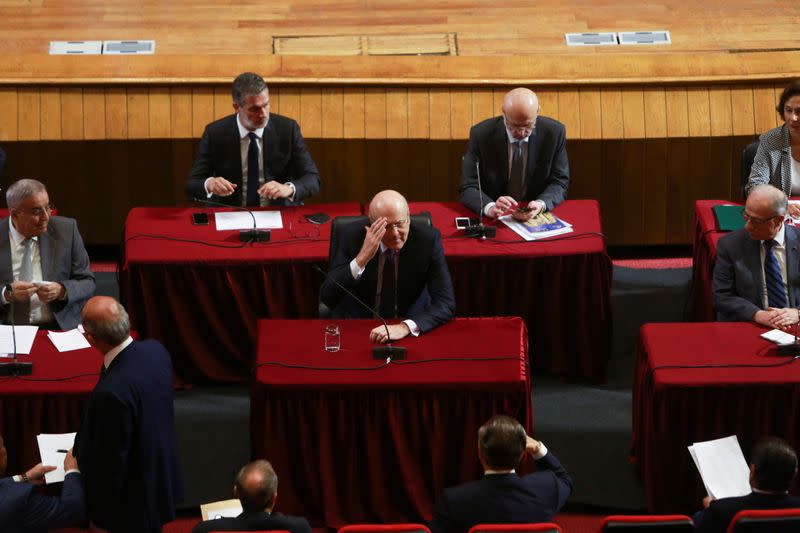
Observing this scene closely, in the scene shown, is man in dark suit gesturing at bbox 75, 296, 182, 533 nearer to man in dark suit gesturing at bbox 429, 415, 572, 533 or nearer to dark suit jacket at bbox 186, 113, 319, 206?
man in dark suit gesturing at bbox 429, 415, 572, 533

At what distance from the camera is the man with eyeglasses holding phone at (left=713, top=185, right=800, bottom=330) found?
5.51m

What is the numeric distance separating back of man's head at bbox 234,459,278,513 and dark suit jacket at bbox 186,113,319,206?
262cm

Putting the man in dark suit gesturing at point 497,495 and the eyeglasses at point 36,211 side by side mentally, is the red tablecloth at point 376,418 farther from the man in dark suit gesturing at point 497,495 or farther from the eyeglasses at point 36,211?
the eyeglasses at point 36,211

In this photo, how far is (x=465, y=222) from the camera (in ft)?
20.1

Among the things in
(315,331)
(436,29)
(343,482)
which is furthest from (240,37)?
(343,482)

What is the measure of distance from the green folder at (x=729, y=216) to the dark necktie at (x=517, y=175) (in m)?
1.00

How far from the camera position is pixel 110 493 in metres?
4.37

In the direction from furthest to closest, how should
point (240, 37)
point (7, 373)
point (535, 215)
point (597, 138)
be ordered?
point (240, 37), point (597, 138), point (535, 215), point (7, 373)

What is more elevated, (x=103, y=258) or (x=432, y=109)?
(x=432, y=109)

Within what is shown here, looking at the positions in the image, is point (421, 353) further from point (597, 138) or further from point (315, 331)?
point (597, 138)

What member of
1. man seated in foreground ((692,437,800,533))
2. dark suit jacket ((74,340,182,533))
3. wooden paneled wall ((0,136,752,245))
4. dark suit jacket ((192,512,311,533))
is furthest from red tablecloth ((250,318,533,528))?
wooden paneled wall ((0,136,752,245))

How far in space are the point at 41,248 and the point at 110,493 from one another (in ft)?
5.40

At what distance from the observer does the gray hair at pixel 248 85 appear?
6156 mm

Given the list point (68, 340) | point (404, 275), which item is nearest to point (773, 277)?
point (404, 275)
